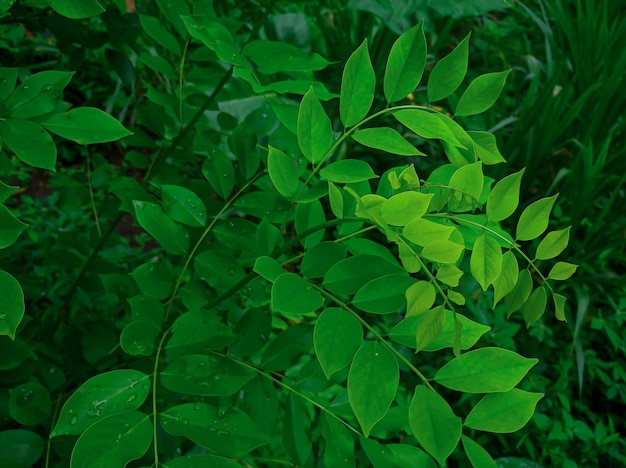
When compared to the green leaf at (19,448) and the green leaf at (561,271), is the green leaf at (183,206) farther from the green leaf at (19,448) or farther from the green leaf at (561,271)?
the green leaf at (561,271)

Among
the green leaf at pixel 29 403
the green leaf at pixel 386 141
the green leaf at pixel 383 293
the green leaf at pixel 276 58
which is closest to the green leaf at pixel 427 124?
the green leaf at pixel 386 141

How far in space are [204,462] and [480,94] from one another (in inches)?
15.6

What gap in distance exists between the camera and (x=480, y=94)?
0.53 metres

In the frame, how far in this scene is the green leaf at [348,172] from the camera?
20.2 inches

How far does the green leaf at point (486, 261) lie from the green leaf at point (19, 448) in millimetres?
531

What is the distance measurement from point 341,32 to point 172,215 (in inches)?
61.9

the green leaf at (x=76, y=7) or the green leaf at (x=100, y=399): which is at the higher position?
the green leaf at (x=76, y=7)

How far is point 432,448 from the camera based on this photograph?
439 mm

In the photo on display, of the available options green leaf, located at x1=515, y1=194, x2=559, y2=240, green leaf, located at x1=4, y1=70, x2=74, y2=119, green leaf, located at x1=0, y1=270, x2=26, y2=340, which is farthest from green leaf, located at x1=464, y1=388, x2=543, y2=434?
green leaf, located at x1=4, y1=70, x2=74, y2=119

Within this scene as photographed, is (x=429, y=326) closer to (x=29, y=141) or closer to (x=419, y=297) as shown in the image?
(x=419, y=297)

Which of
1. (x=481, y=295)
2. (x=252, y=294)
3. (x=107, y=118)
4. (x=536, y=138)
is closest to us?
(x=107, y=118)

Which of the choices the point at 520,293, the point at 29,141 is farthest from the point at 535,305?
the point at 29,141

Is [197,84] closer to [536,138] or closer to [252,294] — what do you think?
[252,294]

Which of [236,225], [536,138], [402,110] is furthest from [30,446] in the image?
[536,138]
